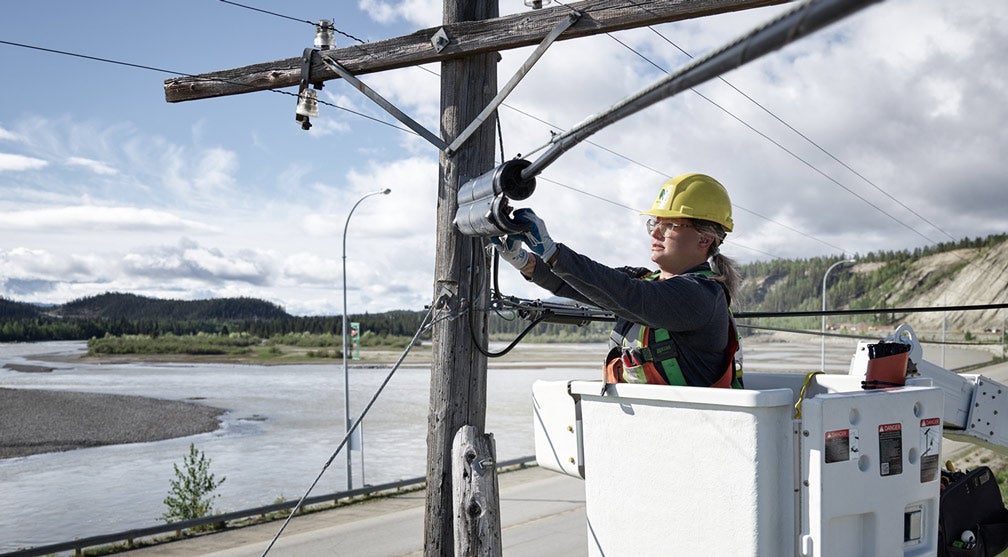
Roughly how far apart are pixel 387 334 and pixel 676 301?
471ft

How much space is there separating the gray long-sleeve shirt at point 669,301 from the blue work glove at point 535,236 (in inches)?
2.0

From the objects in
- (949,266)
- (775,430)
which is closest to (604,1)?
(775,430)

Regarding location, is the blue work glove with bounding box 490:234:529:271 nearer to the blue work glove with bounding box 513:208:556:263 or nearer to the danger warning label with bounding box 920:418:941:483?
the blue work glove with bounding box 513:208:556:263

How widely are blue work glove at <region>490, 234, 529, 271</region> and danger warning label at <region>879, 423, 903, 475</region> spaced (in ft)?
5.15

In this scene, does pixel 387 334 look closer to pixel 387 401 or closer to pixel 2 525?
pixel 387 401

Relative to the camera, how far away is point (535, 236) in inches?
131

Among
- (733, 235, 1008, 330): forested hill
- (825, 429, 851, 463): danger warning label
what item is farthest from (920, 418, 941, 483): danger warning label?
(733, 235, 1008, 330): forested hill

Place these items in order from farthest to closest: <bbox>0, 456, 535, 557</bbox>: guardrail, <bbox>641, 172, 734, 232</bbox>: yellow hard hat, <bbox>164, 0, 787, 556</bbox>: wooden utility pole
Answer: <bbox>0, 456, 535, 557</bbox>: guardrail → <bbox>164, 0, 787, 556</bbox>: wooden utility pole → <bbox>641, 172, 734, 232</bbox>: yellow hard hat

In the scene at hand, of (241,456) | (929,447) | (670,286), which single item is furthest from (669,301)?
(241,456)

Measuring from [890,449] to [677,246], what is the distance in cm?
123

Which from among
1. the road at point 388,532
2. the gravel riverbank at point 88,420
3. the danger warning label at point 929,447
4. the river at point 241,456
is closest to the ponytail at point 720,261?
the danger warning label at point 929,447

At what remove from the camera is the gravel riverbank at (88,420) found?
154ft

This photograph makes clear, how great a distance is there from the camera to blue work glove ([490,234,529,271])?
3.44 metres

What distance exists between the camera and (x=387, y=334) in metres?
145
